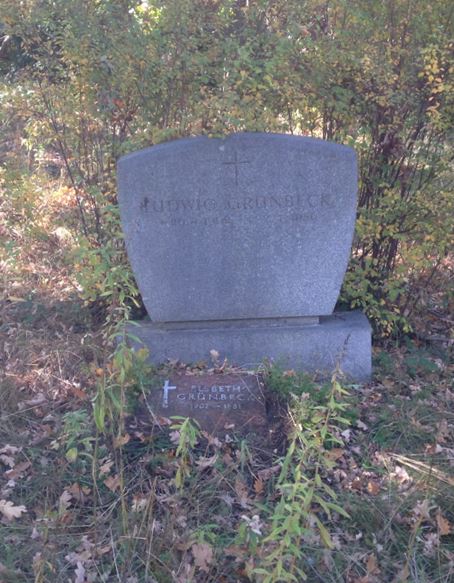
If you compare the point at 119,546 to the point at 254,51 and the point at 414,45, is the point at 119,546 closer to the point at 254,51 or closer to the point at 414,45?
the point at 254,51

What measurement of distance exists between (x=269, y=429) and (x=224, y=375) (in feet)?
1.77

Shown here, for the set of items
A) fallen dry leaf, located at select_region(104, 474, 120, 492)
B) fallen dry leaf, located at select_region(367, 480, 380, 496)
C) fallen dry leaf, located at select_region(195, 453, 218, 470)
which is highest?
fallen dry leaf, located at select_region(367, 480, 380, 496)

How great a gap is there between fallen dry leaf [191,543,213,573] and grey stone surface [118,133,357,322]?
1.90m

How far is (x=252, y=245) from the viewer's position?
15.1 feet

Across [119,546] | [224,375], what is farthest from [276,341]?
[119,546]

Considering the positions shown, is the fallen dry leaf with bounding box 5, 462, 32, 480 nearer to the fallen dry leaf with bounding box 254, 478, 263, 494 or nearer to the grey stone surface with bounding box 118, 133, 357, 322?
the fallen dry leaf with bounding box 254, 478, 263, 494

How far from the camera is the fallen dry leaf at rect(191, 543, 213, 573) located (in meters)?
2.99

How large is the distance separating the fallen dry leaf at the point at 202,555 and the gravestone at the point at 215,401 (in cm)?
99

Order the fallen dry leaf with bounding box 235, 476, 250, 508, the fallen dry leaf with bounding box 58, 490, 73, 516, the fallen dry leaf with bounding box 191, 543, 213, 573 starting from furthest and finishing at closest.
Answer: the fallen dry leaf with bounding box 235, 476, 250, 508, the fallen dry leaf with bounding box 58, 490, 73, 516, the fallen dry leaf with bounding box 191, 543, 213, 573

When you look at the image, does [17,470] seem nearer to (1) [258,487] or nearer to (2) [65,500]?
(2) [65,500]

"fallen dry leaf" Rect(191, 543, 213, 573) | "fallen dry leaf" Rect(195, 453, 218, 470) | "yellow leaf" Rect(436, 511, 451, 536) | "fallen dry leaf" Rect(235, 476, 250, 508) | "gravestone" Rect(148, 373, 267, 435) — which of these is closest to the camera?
"fallen dry leaf" Rect(191, 543, 213, 573)

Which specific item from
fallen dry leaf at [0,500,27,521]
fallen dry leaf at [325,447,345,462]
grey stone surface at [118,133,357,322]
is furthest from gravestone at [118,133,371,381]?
fallen dry leaf at [0,500,27,521]

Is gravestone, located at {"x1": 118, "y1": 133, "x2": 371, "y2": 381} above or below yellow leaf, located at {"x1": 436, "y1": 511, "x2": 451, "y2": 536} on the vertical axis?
above

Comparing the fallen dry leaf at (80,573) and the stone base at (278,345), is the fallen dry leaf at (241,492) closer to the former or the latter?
the fallen dry leaf at (80,573)
